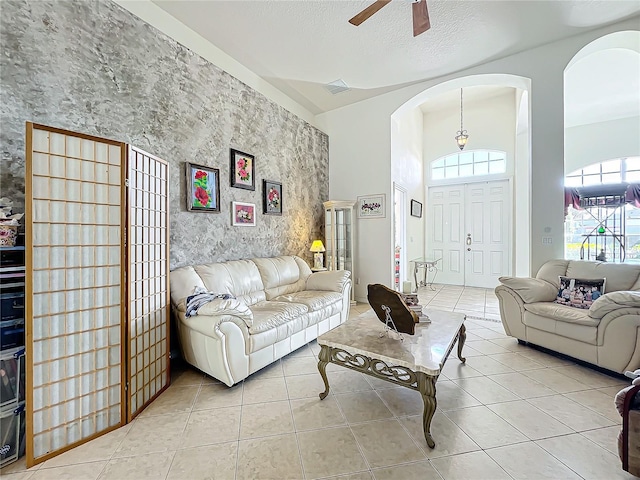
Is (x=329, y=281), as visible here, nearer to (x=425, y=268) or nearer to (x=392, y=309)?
(x=392, y=309)

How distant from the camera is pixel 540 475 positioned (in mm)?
1341

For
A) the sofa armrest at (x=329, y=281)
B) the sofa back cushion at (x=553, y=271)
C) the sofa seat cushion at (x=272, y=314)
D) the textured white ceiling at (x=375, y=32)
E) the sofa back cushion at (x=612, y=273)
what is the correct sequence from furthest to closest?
the sofa armrest at (x=329, y=281) → the sofa back cushion at (x=553, y=271) → the textured white ceiling at (x=375, y=32) → the sofa back cushion at (x=612, y=273) → the sofa seat cushion at (x=272, y=314)

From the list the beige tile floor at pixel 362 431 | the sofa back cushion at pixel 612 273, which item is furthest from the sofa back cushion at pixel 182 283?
the sofa back cushion at pixel 612 273

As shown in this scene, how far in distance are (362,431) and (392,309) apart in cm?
77

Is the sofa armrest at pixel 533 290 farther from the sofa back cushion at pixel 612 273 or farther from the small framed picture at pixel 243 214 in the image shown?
the small framed picture at pixel 243 214

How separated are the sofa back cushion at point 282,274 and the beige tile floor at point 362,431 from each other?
1156 mm

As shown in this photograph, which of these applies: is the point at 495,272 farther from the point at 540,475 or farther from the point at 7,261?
the point at 7,261

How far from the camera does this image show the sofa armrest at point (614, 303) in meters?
2.11

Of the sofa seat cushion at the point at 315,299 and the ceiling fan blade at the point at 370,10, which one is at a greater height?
the ceiling fan blade at the point at 370,10

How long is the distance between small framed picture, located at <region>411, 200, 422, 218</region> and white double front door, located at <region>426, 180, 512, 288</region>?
45cm

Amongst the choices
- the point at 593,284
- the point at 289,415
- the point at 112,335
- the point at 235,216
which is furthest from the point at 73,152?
the point at 593,284

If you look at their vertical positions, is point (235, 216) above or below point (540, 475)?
above

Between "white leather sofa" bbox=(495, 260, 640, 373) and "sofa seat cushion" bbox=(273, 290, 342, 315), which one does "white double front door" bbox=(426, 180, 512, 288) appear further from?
"sofa seat cushion" bbox=(273, 290, 342, 315)

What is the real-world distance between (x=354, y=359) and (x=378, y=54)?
3.57m
